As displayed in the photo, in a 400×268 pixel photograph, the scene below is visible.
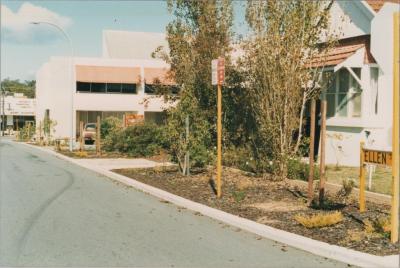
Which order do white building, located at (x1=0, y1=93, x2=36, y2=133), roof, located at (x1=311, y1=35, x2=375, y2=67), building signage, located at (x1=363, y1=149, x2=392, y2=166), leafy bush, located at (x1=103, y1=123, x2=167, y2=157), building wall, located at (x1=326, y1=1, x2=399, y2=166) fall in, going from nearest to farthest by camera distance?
building signage, located at (x1=363, y1=149, x2=392, y2=166), building wall, located at (x1=326, y1=1, x2=399, y2=166), roof, located at (x1=311, y1=35, x2=375, y2=67), leafy bush, located at (x1=103, y1=123, x2=167, y2=157), white building, located at (x1=0, y1=93, x2=36, y2=133)

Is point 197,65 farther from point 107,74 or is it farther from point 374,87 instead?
point 107,74

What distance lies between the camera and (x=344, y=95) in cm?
1789

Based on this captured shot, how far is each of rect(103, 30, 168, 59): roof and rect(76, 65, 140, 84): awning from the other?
28.8ft

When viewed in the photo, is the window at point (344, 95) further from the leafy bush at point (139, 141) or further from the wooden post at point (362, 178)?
the wooden post at point (362, 178)

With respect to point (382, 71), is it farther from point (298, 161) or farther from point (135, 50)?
point (135, 50)

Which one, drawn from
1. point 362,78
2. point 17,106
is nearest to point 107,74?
point 362,78

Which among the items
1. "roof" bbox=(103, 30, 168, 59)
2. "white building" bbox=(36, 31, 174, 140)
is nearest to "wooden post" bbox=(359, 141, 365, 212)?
"white building" bbox=(36, 31, 174, 140)

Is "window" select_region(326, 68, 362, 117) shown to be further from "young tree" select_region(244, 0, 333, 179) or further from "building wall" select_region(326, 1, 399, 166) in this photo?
"young tree" select_region(244, 0, 333, 179)

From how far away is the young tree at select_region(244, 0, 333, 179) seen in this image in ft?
42.1

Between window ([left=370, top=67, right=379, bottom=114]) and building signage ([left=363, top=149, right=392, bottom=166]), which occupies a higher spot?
window ([left=370, top=67, right=379, bottom=114])

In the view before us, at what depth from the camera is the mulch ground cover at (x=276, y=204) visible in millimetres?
7105

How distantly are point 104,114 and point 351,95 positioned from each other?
32.4m

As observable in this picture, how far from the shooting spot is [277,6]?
42.8 feet

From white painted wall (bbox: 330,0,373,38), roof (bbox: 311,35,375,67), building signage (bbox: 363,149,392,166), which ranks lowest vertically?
building signage (bbox: 363,149,392,166)
